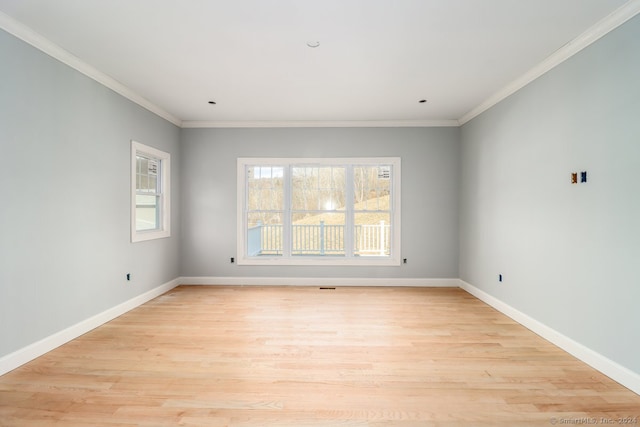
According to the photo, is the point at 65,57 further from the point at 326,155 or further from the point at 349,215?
the point at 349,215

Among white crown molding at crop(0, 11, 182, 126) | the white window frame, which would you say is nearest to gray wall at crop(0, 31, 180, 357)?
white crown molding at crop(0, 11, 182, 126)

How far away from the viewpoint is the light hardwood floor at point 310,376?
194cm

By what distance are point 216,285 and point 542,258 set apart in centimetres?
453

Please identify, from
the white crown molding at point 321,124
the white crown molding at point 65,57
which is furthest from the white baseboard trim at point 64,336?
the white crown molding at point 321,124

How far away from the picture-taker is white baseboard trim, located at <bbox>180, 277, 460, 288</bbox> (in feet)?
17.0

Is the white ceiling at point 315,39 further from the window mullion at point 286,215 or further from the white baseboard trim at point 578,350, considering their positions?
the white baseboard trim at point 578,350

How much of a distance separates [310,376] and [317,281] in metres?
2.86

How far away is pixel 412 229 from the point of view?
5.20 metres

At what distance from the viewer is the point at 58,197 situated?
2885mm

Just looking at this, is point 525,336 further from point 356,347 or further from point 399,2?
point 399,2

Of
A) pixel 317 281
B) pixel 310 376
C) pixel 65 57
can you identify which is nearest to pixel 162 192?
pixel 65 57

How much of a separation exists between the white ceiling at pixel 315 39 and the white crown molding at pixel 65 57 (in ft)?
0.04

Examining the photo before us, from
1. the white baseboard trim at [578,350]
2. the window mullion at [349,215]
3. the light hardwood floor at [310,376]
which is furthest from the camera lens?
the window mullion at [349,215]

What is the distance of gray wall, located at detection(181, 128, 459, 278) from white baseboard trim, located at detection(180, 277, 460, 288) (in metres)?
0.07
